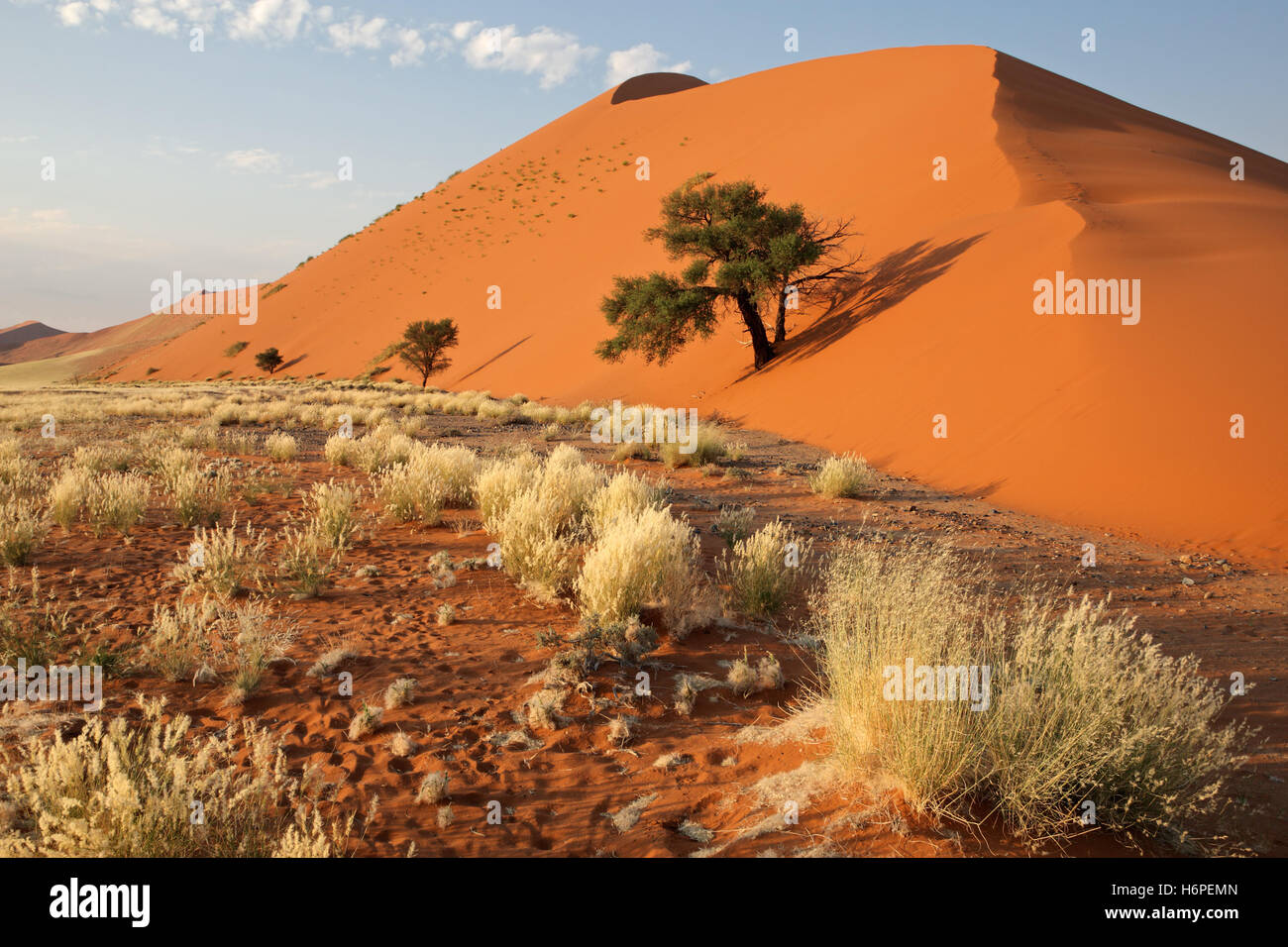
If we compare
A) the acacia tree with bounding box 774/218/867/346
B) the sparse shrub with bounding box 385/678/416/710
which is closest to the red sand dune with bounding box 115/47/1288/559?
the acacia tree with bounding box 774/218/867/346

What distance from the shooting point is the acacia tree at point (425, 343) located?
3484 centimetres

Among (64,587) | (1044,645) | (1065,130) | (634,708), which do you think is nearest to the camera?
(1044,645)

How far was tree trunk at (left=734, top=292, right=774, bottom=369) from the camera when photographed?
66.4 ft

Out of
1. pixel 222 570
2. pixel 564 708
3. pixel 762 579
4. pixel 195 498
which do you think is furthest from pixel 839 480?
pixel 195 498

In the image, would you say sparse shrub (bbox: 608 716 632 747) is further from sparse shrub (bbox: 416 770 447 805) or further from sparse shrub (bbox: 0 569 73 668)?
sparse shrub (bbox: 0 569 73 668)

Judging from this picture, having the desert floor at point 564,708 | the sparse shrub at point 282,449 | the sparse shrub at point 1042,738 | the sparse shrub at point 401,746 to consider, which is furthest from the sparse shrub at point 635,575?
the sparse shrub at point 282,449

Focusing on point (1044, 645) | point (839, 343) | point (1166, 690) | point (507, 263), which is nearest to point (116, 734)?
point (1044, 645)

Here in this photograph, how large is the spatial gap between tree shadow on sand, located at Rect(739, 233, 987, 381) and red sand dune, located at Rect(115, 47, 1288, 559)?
10cm

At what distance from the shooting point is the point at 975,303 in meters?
15.5

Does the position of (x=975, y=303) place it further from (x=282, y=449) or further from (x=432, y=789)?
(x=432, y=789)

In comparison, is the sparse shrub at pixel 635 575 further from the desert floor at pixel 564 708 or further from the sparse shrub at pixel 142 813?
the sparse shrub at pixel 142 813

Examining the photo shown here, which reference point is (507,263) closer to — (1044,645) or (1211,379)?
(1211,379)
